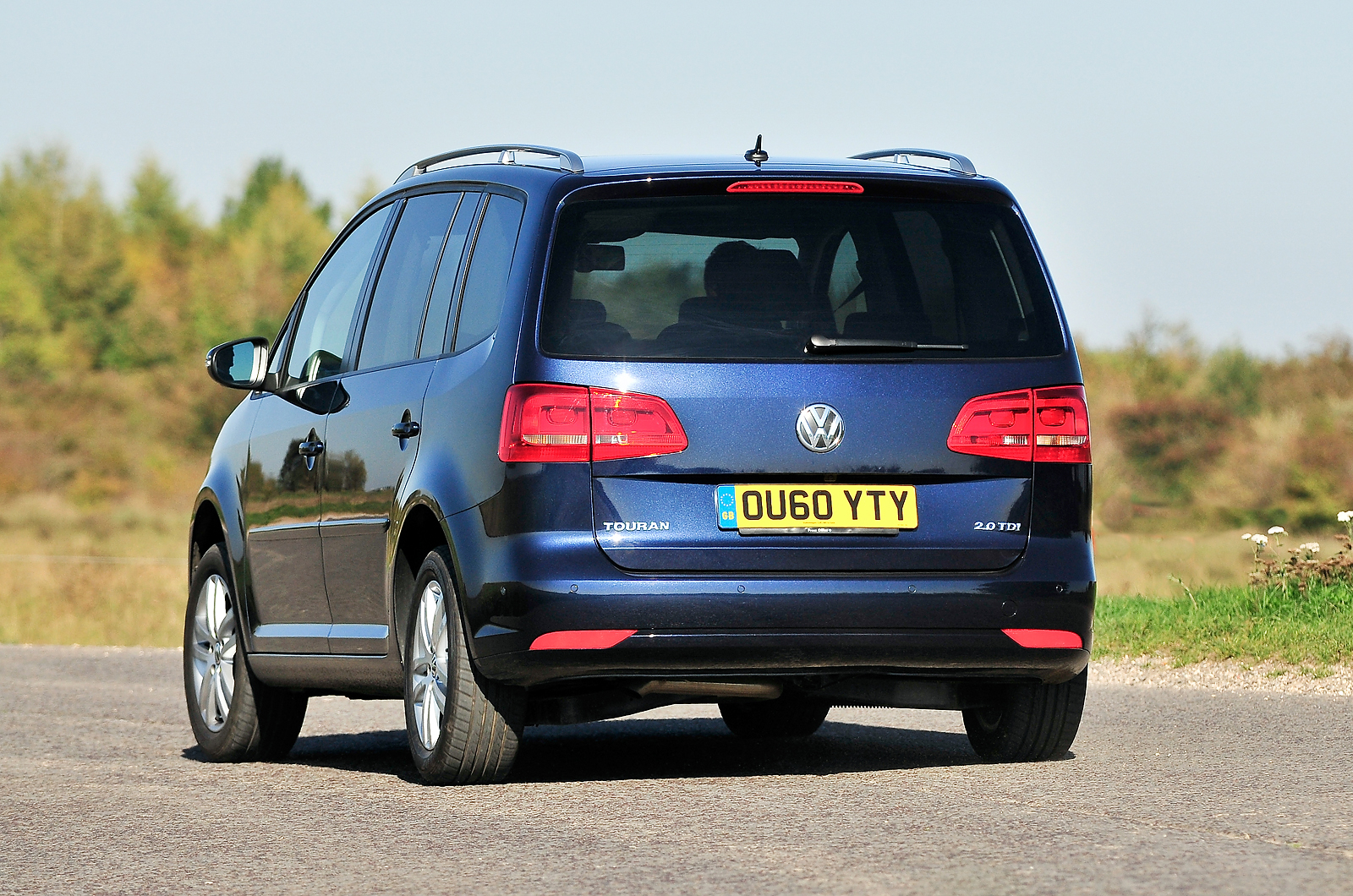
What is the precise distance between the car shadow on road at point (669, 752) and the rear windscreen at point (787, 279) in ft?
5.35

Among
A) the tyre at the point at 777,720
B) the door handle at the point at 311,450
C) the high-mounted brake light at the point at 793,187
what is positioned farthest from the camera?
the tyre at the point at 777,720

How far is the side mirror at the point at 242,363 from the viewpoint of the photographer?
8.89m

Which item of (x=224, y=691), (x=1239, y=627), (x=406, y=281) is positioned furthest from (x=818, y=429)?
(x=1239, y=627)

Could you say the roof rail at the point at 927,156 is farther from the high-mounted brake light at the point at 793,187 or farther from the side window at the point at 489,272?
the side window at the point at 489,272

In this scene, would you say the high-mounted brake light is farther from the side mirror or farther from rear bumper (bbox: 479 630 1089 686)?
the side mirror

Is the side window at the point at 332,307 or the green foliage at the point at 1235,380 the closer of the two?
the side window at the point at 332,307

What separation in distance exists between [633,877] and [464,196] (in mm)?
3318

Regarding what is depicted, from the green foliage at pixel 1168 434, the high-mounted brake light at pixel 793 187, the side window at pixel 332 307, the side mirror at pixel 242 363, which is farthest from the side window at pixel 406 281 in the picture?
the green foliage at pixel 1168 434

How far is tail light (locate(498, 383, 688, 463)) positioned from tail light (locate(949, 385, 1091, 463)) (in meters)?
0.96

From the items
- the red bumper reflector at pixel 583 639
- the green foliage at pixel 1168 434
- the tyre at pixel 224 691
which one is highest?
the red bumper reflector at pixel 583 639

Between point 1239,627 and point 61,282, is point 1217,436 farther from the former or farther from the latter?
point 1239,627

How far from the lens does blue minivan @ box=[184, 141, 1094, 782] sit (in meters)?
6.72

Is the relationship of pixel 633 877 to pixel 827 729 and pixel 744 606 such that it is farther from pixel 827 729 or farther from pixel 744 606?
pixel 827 729

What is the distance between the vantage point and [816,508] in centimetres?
681
